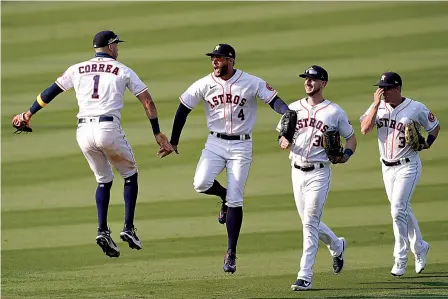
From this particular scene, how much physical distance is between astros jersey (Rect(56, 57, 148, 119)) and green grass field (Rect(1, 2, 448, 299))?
59.0 inches

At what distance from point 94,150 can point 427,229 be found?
14.6 ft

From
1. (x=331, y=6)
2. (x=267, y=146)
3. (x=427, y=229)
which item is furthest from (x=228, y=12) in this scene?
(x=427, y=229)

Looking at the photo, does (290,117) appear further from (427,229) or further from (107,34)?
(427,229)

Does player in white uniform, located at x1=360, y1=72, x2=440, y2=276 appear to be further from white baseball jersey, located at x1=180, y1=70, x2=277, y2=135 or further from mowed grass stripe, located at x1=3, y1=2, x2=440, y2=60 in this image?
mowed grass stripe, located at x1=3, y1=2, x2=440, y2=60

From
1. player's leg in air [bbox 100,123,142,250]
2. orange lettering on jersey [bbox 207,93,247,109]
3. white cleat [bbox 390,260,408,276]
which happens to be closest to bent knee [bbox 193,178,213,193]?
player's leg in air [bbox 100,123,142,250]

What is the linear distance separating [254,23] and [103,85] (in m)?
6.87

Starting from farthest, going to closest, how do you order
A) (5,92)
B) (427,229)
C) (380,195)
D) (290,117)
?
(5,92), (380,195), (427,229), (290,117)

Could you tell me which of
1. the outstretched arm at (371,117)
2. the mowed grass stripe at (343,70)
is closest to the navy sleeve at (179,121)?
the outstretched arm at (371,117)

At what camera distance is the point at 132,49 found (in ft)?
48.4

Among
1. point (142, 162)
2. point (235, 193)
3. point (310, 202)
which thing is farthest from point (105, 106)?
point (142, 162)

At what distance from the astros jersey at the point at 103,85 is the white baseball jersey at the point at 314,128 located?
50.2 inches

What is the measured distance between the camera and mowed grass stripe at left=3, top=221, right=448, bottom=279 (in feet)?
34.2

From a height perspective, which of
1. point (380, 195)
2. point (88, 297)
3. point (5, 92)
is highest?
point (5, 92)

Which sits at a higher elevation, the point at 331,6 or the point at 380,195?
the point at 331,6
